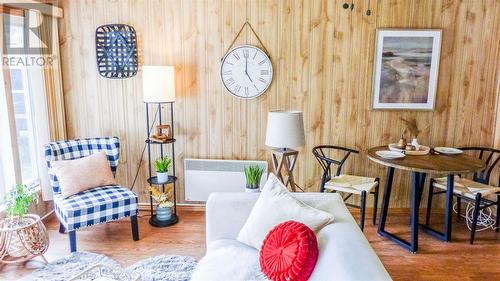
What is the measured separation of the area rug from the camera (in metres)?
2.79

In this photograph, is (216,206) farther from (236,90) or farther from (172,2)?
(172,2)

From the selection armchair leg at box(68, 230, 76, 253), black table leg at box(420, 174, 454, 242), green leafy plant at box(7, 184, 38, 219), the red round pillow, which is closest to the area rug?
armchair leg at box(68, 230, 76, 253)

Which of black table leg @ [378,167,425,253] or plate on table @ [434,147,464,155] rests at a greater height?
plate on table @ [434,147,464,155]

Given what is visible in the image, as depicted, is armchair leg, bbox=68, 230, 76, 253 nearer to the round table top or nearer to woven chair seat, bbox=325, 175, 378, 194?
woven chair seat, bbox=325, 175, 378, 194

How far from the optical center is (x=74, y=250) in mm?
3162

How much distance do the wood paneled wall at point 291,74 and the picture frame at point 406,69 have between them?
3.0 inches

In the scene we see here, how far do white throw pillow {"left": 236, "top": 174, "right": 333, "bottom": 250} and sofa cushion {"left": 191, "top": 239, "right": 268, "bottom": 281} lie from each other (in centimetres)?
8

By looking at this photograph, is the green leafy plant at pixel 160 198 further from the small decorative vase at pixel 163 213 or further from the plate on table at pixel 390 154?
the plate on table at pixel 390 154

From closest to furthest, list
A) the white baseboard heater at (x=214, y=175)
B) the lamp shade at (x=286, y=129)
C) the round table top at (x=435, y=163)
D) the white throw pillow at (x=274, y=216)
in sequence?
1. the white throw pillow at (x=274, y=216)
2. the lamp shade at (x=286, y=129)
3. the round table top at (x=435, y=163)
4. the white baseboard heater at (x=214, y=175)

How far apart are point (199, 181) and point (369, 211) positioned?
1830 millimetres

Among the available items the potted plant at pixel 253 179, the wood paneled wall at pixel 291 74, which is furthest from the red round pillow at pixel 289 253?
the wood paneled wall at pixel 291 74

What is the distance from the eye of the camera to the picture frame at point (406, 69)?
374cm


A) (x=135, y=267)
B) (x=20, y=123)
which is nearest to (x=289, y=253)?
(x=135, y=267)

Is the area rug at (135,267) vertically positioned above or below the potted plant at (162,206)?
below
